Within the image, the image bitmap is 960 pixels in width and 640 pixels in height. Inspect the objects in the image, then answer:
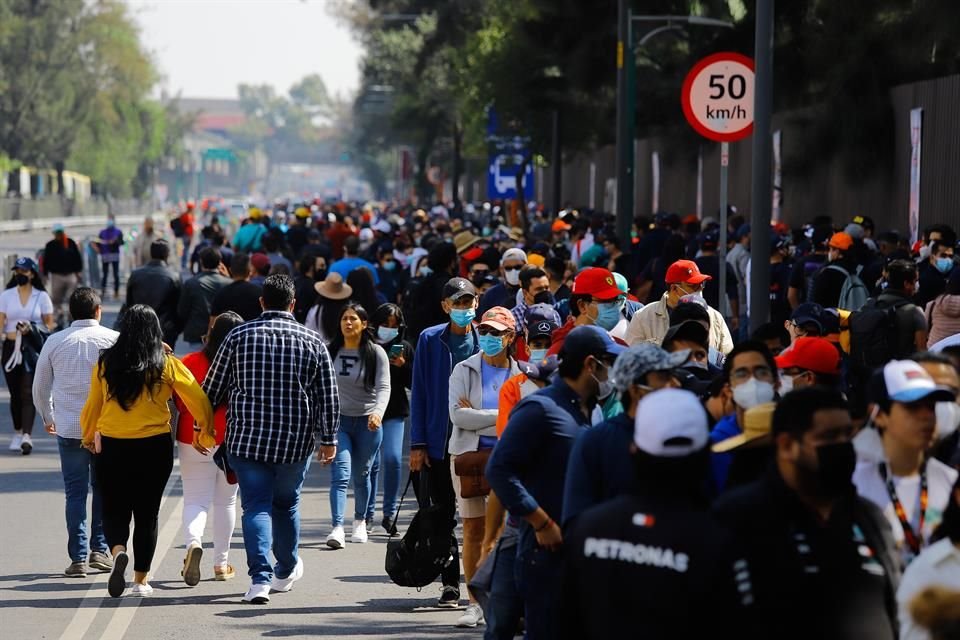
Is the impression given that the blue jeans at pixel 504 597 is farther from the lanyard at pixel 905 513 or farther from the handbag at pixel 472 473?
the lanyard at pixel 905 513

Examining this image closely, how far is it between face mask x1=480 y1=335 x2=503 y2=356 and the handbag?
0.50m

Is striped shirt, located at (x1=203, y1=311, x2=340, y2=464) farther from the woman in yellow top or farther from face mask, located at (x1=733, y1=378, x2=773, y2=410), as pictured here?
face mask, located at (x1=733, y1=378, x2=773, y2=410)

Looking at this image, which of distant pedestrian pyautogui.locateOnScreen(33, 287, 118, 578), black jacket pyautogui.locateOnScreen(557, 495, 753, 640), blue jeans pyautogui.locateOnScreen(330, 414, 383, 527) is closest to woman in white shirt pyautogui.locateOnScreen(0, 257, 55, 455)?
blue jeans pyautogui.locateOnScreen(330, 414, 383, 527)

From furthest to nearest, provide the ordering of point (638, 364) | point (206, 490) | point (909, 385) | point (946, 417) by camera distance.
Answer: point (206, 490) < point (946, 417) < point (638, 364) < point (909, 385)

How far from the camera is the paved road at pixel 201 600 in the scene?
9.36 m

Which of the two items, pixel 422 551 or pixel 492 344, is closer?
pixel 492 344

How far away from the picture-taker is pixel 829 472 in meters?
4.74

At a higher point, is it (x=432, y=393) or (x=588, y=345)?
(x=588, y=345)

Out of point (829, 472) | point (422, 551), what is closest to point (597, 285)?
point (422, 551)

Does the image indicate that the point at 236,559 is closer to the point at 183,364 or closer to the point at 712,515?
the point at 183,364

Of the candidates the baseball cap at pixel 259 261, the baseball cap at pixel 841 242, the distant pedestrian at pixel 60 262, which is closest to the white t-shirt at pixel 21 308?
the baseball cap at pixel 259 261

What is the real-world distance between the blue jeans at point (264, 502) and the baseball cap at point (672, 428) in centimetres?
532

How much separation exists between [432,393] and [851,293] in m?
5.06

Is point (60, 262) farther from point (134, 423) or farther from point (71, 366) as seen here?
point (134, 423)
